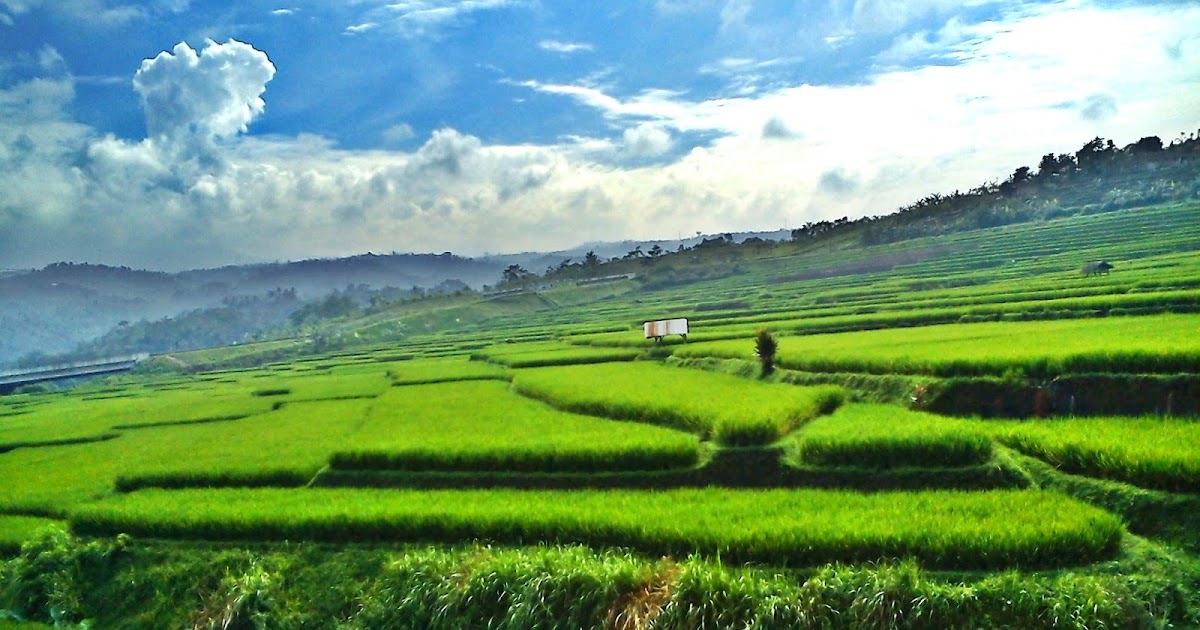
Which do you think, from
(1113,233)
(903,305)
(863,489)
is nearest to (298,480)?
(863,489)

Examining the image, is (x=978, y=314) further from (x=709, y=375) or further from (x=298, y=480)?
(x=298, y=480)

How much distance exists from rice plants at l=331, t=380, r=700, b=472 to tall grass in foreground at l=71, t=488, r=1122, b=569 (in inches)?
27.9

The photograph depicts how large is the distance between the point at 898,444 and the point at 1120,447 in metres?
2.24

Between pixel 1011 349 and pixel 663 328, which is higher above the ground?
pixel 663 328

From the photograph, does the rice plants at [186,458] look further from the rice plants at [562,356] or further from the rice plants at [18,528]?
the rice plants at [562,356]

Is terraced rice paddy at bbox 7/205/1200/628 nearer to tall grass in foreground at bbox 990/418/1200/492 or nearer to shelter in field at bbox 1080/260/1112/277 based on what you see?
tall grass in foreground at bbox 990/418/1200/492

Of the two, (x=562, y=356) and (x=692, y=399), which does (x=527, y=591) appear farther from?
(x=562, y=356)

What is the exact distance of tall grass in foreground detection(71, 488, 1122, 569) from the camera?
702 centimetres

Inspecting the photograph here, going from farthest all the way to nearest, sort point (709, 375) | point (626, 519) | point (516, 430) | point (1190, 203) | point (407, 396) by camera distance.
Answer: point (1190, 203), point (407, 396), point (709, 375), point (516, 430), point (626, 519)

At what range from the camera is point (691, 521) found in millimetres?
8312

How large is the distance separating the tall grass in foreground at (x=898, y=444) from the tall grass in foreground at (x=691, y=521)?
678mm

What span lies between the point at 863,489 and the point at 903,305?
17115mm

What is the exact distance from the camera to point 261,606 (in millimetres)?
9055

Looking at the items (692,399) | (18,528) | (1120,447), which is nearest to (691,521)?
(1120,447)
